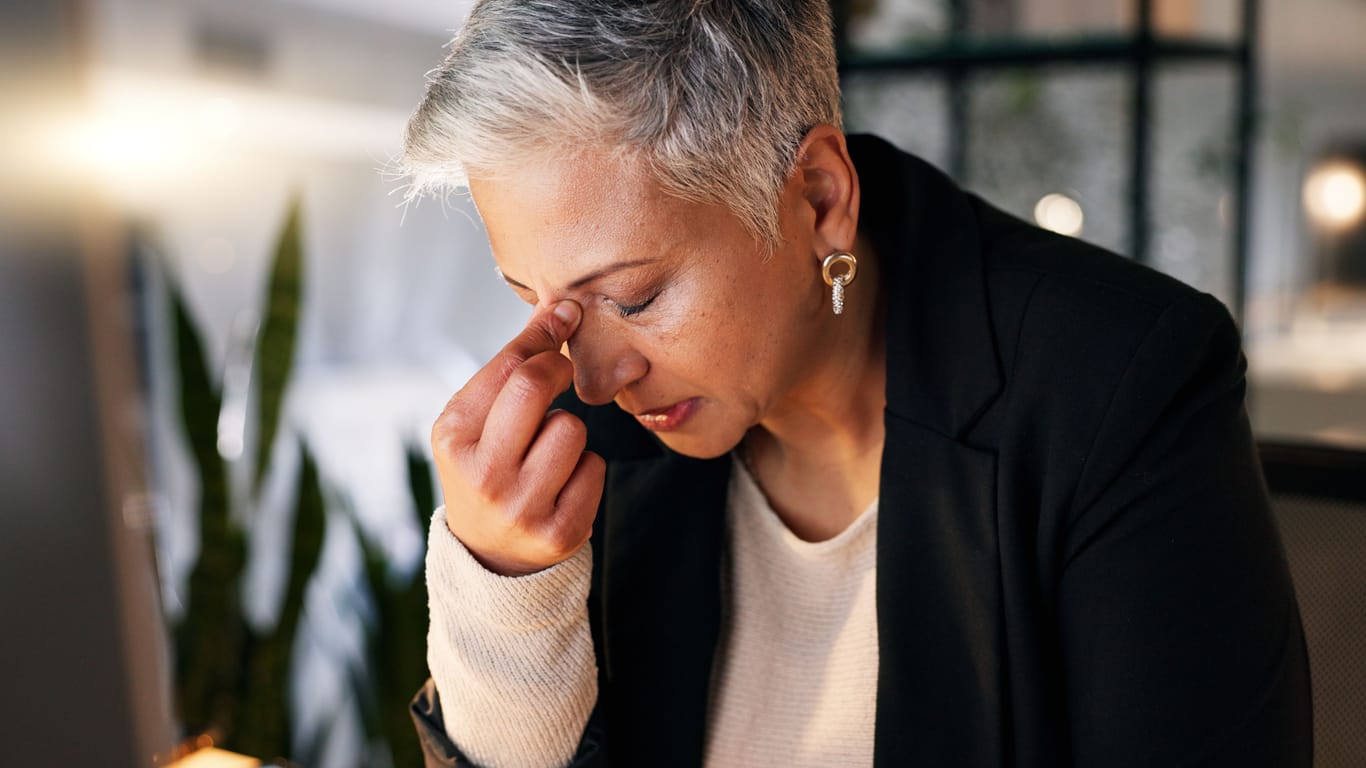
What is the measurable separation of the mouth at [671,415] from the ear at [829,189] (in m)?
0.20

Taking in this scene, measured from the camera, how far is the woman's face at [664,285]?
37.9 inches

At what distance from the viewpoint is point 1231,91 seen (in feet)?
10.6

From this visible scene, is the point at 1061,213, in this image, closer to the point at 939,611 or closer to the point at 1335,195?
the point at 1335,195

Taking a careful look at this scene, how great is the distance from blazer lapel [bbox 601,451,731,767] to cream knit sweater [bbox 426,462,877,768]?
4 centimetres

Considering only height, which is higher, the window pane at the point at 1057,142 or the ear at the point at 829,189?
the window pane at the point at 1057,142

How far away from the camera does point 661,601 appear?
1.29 m

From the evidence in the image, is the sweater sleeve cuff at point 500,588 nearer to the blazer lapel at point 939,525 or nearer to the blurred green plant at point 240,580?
the blazer lapel at point 939,525

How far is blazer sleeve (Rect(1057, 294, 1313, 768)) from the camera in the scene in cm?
91

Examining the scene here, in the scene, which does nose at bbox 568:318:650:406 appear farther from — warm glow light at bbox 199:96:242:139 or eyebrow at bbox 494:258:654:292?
warm glow light at bbox 199:96:242:139

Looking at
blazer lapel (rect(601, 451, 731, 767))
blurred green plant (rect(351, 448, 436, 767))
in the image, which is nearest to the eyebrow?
blazer lapel (rect(601, 451, 731, 767))

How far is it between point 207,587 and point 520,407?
1.72m

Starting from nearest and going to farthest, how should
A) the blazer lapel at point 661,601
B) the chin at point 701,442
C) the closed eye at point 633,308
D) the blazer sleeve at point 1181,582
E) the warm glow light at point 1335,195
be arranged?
1. the blazer sleeve at point 1181,582
2. the closed eye at point 633,308
3. the chin at point 701,442
4. the blazer lapel at point 661,601
5. the warm glow light at point 1335,195

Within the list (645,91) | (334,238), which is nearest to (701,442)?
(645,91)

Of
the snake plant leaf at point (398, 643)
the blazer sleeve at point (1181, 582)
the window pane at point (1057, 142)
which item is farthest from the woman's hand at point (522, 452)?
the window pane at point (1057, 142)
